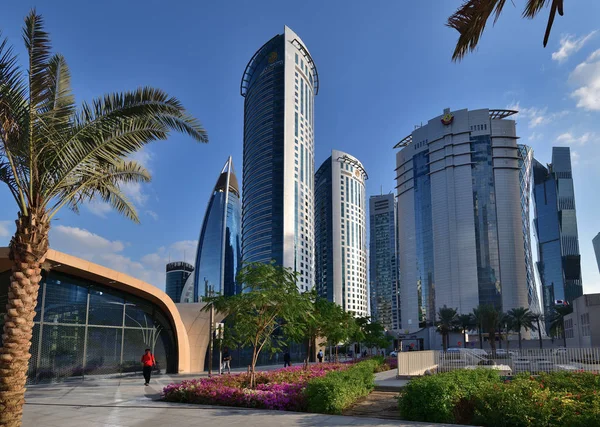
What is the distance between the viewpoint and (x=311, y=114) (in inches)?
6181

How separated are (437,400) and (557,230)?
641 feet

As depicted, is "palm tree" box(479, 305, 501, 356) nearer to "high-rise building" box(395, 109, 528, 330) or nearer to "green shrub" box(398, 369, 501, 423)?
"high-rise building" box(395, 109, 528, 330)

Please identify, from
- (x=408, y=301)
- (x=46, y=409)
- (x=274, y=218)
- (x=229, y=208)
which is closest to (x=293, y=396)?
(x=46, y=409)

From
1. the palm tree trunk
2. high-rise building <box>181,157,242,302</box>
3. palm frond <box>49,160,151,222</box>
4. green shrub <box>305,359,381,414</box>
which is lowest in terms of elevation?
green shrub <box>305,359,381,414</box>

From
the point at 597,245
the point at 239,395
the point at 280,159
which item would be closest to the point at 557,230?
the point at 597,245

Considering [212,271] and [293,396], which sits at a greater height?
[212,271]

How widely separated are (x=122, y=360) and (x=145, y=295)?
134 inches

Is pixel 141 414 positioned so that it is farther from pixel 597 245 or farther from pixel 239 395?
pixel 597 245

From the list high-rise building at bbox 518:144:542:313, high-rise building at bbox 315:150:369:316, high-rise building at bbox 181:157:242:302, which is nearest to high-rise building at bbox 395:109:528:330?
high-rise building at bbox 518:144:542:313

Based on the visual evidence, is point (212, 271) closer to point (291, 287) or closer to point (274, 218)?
point (274, 218)

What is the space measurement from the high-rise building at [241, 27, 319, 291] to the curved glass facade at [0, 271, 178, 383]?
109 m

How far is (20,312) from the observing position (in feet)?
27.0

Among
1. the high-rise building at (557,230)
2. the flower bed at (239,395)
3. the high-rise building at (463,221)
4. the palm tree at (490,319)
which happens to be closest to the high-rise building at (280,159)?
the high-rise building at (463,221)

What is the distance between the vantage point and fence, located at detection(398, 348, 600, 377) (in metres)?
21.2
